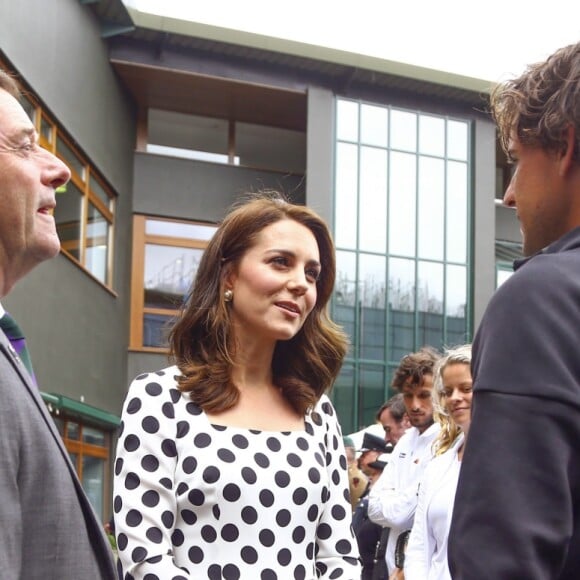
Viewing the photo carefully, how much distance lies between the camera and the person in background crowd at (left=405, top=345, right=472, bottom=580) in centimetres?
415

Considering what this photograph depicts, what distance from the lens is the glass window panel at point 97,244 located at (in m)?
17.5

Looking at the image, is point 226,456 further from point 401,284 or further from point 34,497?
point 401,284

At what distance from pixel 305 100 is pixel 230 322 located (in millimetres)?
18963

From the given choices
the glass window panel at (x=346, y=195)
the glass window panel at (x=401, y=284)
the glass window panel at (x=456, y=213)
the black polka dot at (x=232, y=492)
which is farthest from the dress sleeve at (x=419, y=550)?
the glass window panel at (x=456, y=213)

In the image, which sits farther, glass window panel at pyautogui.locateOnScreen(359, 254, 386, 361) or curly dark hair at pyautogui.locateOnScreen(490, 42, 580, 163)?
glass window panel at pyautogui.locateOnScreen(359, 254, 386, 361)

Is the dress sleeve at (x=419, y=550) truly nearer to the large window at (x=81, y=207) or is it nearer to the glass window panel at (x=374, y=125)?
the large window at (x=81, y=207)

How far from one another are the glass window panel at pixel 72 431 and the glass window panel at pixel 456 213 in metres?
10.0

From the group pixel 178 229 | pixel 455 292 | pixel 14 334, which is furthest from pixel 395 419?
pixel 455 292

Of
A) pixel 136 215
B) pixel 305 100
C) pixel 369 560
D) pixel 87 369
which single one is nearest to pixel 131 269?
pixel 136 215

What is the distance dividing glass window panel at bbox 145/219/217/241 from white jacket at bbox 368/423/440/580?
14.9m

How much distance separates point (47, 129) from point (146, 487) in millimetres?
13372

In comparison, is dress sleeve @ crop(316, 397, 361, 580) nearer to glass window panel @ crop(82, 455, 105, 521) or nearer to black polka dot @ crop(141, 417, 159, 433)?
black polka dot @ crop(141, 417, 159, 433)

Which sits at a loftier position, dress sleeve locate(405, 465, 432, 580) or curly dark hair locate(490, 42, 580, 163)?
curly dark hair locate(490, 42, 580, 163)

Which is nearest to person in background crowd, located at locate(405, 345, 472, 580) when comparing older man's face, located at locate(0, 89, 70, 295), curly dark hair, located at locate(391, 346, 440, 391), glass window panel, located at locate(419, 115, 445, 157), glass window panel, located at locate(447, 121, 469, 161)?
curly dark hair, located at locate(391, 346, 440, 391)
